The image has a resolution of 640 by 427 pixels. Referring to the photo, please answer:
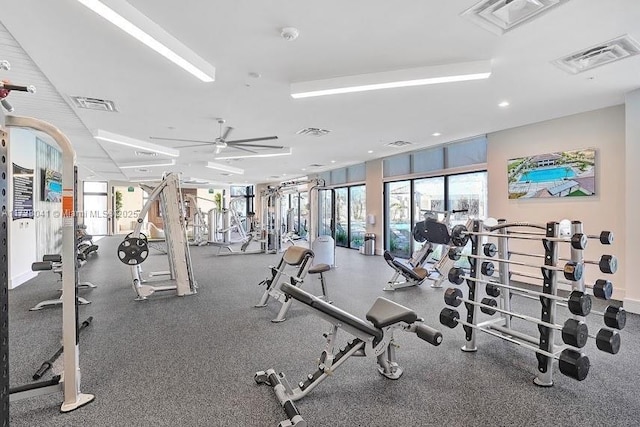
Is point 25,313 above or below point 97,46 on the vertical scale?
below

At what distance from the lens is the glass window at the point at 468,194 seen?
6.67 m

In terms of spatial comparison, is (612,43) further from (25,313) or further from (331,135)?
(25,313)

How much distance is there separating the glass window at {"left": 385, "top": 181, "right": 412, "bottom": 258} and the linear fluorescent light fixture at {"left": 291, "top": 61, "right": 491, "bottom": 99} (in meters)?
5.33

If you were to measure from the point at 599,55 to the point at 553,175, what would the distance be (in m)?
2.50

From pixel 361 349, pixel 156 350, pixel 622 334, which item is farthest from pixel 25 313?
pixel 622 334

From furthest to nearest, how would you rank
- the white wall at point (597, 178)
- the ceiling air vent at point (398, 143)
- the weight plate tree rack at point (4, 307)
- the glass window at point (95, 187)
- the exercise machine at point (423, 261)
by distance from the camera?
1. the glass window at point (95, 187)
2. the ceiling air vent at point (398, 143)
3. the exercise machine at point (423, 261)
4. the white wall at point (597, 178)
5. the weight plate tree rack at point (4, 307)

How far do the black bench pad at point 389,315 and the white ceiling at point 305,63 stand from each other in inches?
86.3

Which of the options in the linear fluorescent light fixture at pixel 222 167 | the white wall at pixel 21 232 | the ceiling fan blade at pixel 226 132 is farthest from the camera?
the linear fluorescent light fixture at pixel 222 167

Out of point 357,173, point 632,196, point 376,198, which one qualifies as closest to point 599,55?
point 632,196

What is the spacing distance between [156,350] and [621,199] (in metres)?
6.00

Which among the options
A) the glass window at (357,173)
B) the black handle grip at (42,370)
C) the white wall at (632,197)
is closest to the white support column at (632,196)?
the white wall at (632,197)

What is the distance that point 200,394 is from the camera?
2.27m

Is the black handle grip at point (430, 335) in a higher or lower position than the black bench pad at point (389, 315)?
lower

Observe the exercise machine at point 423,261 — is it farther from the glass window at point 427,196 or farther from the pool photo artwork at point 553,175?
the glass window at point 427,196
